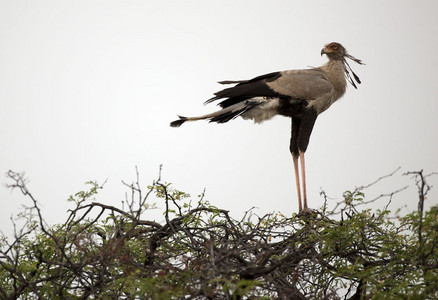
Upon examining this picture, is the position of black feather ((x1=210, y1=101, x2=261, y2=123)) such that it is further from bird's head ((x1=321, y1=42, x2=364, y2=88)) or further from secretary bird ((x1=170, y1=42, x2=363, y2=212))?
bird's head ((x1=321, y1=42, x2=364, y2=88))

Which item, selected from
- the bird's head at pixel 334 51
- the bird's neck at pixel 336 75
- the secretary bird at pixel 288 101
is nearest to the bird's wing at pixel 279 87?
the secretary bird at pixel 288 101

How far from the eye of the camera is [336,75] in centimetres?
672

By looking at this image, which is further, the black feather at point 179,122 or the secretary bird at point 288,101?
the secretary bird at point 288,101

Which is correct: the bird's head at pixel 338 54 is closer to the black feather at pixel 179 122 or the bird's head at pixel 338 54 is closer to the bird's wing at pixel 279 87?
the bird's wing at pixel 279 87

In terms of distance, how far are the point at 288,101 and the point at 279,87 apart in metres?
0.23

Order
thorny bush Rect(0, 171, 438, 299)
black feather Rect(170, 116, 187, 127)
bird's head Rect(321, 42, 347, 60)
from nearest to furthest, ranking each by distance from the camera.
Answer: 1. thorny bush Rect(0, 171, 438, 299)
2. black feather Rect(170, 116, 187, 127)
3. bird's head Rect(321, 42, 347, 60)

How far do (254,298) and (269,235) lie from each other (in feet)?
3.91

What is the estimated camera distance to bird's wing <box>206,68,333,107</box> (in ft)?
19.5

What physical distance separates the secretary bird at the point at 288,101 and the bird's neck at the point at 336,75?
9cm

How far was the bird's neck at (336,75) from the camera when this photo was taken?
666cm

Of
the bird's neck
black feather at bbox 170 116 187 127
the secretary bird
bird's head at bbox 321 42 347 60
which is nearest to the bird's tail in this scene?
the secretary bird

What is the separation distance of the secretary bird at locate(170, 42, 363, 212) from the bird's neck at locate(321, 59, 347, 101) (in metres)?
0.09

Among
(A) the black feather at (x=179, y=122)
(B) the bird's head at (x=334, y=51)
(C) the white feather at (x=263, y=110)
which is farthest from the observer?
(B) the bird's head at (x=334, y=51)

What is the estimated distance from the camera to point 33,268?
3486 mm
